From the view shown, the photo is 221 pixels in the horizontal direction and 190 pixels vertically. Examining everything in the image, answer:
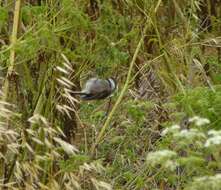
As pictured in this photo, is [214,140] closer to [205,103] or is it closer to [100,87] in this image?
[205,103]

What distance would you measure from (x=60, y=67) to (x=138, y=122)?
0.59m

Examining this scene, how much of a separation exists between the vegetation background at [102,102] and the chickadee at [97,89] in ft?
0.15

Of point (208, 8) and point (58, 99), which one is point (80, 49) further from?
point (208, 8)

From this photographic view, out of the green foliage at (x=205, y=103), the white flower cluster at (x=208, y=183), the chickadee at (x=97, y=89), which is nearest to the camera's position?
the white flower cluster at (x=208, y=183)

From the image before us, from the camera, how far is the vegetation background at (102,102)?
97.9 inches

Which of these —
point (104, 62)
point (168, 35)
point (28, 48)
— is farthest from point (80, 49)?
point (168, 35)

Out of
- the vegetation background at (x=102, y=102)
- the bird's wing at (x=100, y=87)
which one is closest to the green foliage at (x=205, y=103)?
the vegetation background at (x=102, y=102)

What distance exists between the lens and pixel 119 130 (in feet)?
11.4

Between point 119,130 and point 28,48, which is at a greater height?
point 28,48

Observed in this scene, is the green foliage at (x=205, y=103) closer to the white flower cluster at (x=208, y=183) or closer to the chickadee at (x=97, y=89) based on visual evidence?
the white flower cluster at (x=208, y=183)

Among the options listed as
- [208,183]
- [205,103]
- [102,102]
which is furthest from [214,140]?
[102,102]

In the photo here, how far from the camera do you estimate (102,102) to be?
380 centimetres

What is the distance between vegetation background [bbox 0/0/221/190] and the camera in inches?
97.9

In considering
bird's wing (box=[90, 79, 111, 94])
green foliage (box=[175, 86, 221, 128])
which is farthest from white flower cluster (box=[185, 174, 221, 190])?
bird's wing (box=[90, 79, 111, 94])
